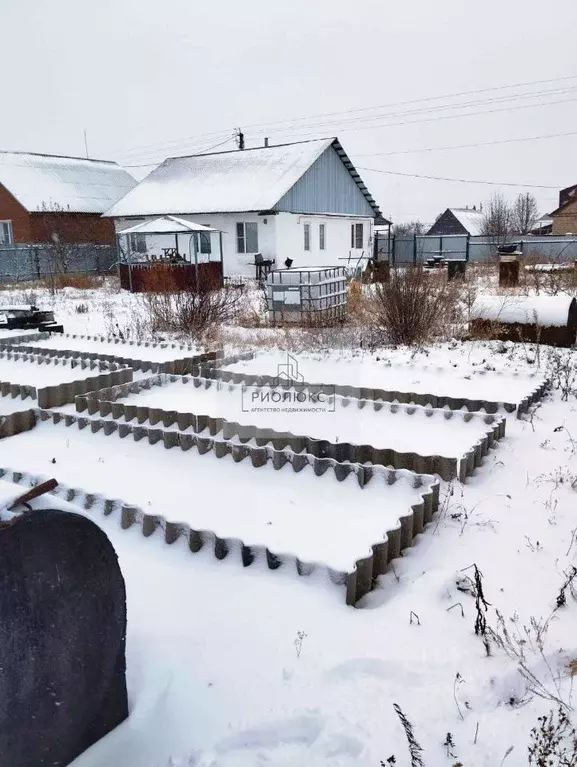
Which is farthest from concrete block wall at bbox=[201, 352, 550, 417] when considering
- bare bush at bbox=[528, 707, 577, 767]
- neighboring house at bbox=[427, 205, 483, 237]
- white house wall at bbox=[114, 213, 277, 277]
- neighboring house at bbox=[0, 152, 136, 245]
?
neighboring house at bbox=[427, 205, 483, 237]

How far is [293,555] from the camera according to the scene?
329cm

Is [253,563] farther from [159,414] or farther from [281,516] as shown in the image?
[159,414]

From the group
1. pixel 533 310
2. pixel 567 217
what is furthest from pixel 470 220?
pixel 533 310

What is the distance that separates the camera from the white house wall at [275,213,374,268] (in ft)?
72.2

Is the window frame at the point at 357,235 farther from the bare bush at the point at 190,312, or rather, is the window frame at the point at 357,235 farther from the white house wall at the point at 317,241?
the bare bush at the point at 190,312

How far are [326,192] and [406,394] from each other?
19410mm

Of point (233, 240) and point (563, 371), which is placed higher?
point (233, 240)

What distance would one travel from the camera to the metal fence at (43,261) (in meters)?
23.9

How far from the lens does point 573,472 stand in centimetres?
449

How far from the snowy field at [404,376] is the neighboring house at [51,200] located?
66.7ft

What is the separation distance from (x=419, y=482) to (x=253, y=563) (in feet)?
4.43

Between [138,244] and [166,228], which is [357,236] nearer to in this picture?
[138,244]

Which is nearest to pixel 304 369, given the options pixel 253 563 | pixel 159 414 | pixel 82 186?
pixel 159 414

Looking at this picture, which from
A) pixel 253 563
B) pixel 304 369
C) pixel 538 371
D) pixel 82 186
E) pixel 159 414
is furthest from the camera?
pixel 82 186
